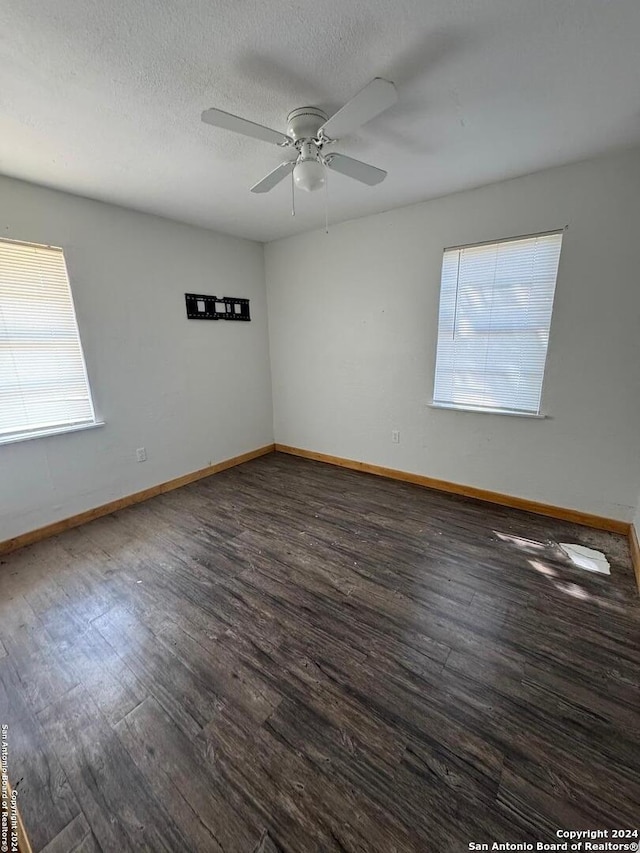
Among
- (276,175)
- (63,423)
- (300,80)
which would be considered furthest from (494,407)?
(63,423)

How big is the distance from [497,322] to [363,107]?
198 centimetres

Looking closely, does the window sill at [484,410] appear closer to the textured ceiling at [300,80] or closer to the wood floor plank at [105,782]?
the textured ceiling at [300,80]

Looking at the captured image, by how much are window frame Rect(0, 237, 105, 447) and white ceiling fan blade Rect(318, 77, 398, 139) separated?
7.46 ft

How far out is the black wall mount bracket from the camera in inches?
137

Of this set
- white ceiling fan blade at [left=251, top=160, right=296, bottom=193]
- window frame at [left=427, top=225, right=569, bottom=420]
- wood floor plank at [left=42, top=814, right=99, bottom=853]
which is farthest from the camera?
window frame at [left=427, top=225, right=569, bottom=420]

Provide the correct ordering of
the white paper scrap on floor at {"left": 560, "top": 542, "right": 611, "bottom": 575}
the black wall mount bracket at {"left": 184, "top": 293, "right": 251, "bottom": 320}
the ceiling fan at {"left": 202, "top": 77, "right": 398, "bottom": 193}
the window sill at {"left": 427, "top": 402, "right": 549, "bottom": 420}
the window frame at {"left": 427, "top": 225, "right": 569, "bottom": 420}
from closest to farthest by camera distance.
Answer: the ceiling fan at {"left": 202, "top": 77, "right": 398, "bottom": 193}
the white paper scrap on floor at {"left": 560, "top": 542, "right": 611, "bottom": 575}
the window frame at {"left": 427, "top": 225, "right": 569, "bottom": 420}
the window sill at {"left": 427, "top": 402, "right": 549, "bottom": 420}
the black wall mount bracket at {"left": 184, "top": 293, "right": 251, "bottom": 320}

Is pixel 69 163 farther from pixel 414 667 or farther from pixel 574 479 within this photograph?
pixel 574 479

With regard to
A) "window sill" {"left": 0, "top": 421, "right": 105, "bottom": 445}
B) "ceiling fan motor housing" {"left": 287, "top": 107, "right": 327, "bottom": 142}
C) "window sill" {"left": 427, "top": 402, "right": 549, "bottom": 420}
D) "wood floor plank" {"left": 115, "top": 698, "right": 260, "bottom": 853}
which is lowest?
"wood floor plank" {"left": 115, "top": 698, "right": 260, "bottom": 853}

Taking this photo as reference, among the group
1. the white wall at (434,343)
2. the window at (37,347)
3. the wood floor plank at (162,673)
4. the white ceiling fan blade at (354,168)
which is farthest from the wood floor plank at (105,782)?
the white wall at (434,343)

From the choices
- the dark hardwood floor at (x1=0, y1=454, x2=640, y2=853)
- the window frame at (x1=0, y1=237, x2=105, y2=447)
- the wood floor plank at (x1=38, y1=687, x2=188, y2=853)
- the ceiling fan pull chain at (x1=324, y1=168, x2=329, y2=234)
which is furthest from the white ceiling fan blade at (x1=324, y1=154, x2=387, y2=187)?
the wood floor plank at (x1=38, y1=687, x2=188, y2=853)

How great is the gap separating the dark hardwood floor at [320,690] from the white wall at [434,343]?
63 centimetres

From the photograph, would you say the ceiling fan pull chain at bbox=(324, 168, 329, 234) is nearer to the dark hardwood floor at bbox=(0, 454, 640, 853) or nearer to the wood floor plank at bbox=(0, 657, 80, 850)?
the dark hardwood floor at bbox=(0, 454, 640, 853)

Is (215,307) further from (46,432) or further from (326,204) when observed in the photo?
(46,432)

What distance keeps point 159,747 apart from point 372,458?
2.94 metres
